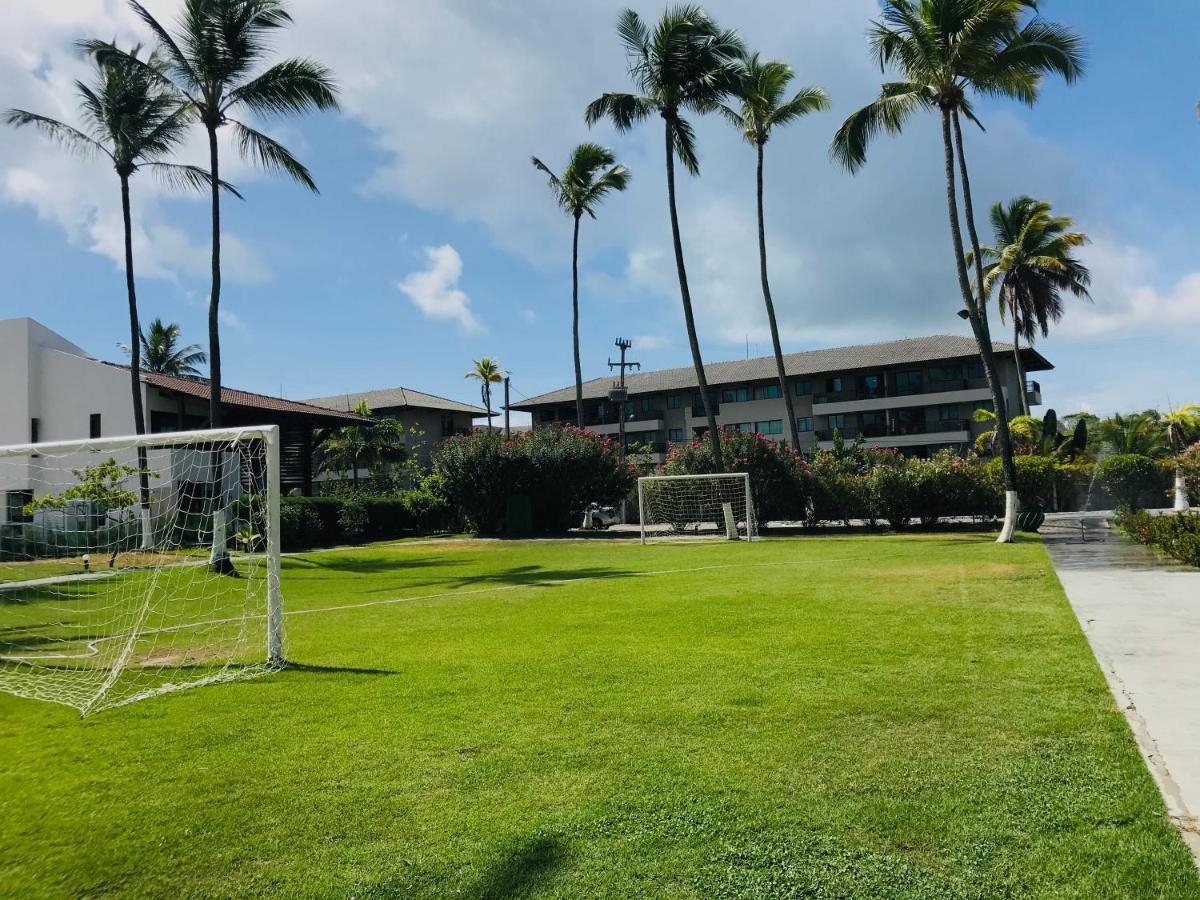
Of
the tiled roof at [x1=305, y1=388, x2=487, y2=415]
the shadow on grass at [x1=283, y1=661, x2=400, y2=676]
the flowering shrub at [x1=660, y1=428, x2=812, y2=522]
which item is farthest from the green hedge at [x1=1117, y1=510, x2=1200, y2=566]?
the tiled roof at [x1=305, y1=388, x2=487, y2=415]

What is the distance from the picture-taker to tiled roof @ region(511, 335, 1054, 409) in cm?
5047

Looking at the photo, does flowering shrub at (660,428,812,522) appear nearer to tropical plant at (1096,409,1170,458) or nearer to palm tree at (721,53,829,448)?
palm tree at (721,53,829,448)

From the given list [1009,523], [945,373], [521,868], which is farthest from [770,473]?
[945,373]

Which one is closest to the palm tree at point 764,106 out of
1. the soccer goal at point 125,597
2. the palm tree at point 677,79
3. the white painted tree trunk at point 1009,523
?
the palm tree at point 677,79

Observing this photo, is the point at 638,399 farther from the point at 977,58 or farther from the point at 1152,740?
the point at 1152,740

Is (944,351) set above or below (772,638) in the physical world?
above

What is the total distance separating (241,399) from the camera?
109ft

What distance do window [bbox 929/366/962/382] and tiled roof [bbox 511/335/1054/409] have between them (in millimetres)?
1384

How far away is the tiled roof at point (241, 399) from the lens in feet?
98.4

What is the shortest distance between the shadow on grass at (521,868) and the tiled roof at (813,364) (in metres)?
49.7

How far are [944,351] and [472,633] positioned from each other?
157 feet

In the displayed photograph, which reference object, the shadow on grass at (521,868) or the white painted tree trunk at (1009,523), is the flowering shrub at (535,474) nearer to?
the white painted tree trunk at (1009,523)

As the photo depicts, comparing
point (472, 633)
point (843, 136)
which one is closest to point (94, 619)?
point (472, 633)

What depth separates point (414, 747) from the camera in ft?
16.0
